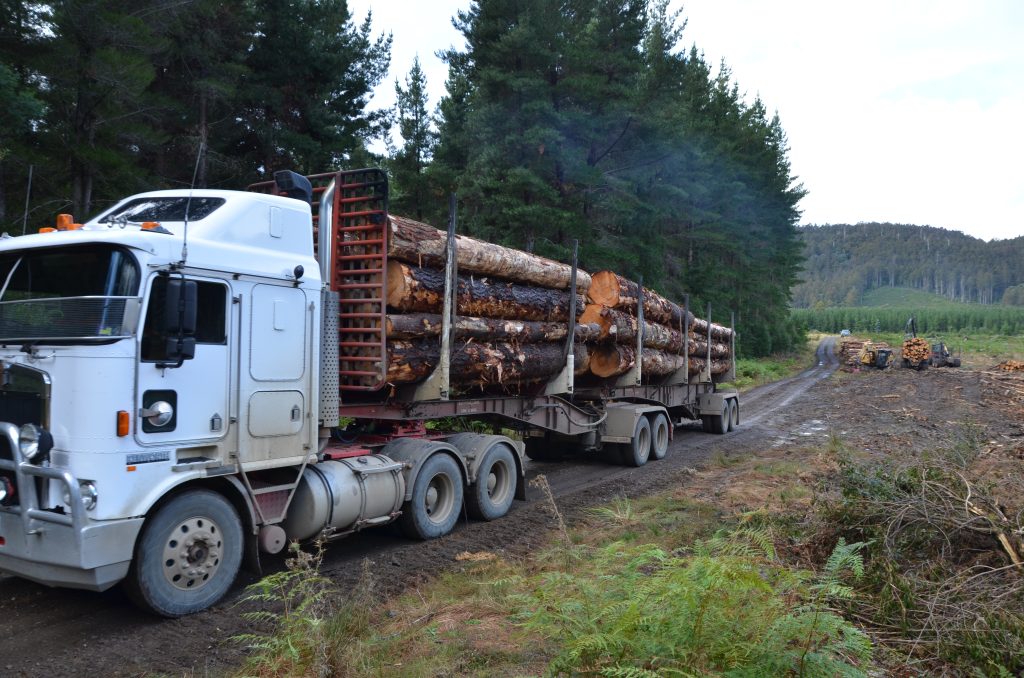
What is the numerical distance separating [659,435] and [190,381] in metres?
10.2

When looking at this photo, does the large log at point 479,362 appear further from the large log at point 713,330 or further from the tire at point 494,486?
the large log at point 713,330

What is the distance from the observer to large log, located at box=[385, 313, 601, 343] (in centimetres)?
736

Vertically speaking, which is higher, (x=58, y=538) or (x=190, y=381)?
(x=190, y=381)

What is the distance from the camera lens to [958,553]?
5160 millimetres

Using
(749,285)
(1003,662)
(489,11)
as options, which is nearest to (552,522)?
(1003,662)

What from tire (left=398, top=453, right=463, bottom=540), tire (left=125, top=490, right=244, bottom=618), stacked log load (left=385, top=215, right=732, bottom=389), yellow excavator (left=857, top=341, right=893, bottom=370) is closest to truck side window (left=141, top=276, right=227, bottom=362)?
tire (left=125, top=490, right=244, bottom=618)

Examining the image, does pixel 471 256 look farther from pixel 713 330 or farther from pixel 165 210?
pixel 713 330

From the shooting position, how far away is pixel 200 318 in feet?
18.0

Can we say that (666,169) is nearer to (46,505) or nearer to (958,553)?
(958,553)

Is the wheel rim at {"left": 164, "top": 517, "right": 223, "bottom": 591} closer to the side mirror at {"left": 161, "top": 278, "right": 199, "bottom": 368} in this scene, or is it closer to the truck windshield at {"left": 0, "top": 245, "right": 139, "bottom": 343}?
the side mirror at {"left": 161, "top": 278, "right": 199, "bottom": 368}

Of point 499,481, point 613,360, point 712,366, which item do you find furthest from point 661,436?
point 499,481

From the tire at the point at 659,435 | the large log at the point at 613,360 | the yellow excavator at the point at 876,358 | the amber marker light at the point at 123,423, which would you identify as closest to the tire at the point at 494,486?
the large log at the point at 613,360

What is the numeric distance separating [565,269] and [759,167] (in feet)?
123

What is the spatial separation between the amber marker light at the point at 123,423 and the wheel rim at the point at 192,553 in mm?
858
